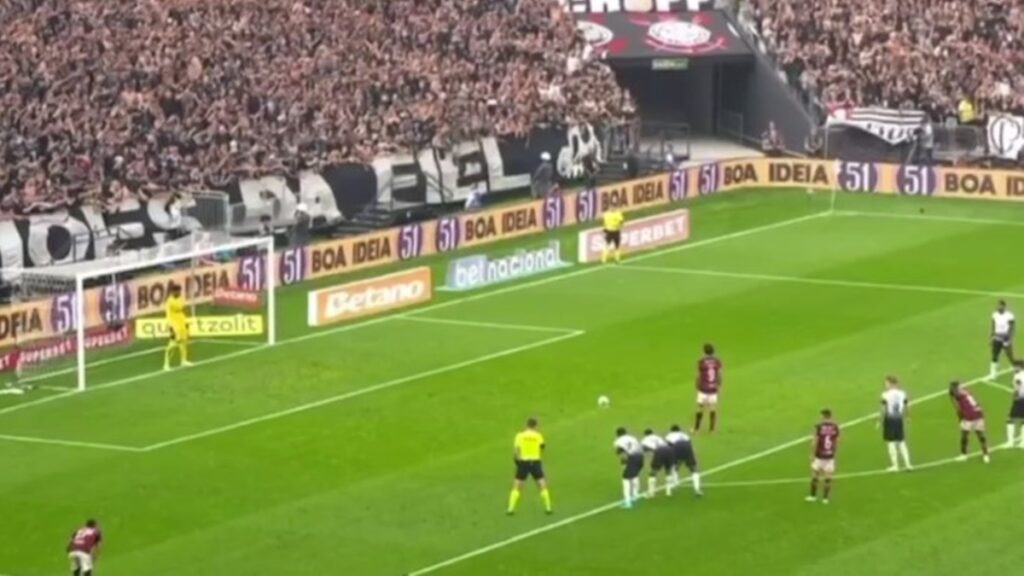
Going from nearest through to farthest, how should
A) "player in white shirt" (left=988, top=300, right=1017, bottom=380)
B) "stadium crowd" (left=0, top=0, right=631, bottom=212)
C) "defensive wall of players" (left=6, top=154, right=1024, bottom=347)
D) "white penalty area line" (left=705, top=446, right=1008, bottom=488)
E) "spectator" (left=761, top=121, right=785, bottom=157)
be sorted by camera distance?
"white penalty area line" (left=705, top=446, right=1008, bottom=488)
"player in white shirt" (left=988, top=300, right=1017, bottom=380)
"defensive wall of players" (left=6, top=154, right=1024, bottom=347)
"stadium crowd" (left=0, top=0, right=631, bottom=212)
"spectator" (left=761, top=121, right=785, bottom=157)

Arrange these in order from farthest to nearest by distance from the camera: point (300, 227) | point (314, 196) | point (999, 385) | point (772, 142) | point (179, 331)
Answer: point (772, 142) < point (314, 196) < point (300, 227) < point (179, 331) < point (999, 385)

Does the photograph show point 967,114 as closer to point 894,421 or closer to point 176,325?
point 176,325

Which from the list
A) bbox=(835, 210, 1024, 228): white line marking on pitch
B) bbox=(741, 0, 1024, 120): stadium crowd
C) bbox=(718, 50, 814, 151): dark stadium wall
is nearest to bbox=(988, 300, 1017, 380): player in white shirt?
bbox=(835, 210, 1024, 228): white line marking on pitch

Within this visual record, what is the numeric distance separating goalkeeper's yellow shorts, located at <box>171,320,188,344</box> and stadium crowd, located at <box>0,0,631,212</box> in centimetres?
955

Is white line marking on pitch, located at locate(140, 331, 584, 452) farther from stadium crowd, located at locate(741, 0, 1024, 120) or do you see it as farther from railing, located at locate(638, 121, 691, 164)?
stadium crowd, located at locate(741, 0, 1024, 120)

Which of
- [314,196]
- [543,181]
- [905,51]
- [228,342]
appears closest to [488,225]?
[314,196]

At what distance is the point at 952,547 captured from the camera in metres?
39.2

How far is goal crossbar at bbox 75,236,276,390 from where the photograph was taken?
172 feet

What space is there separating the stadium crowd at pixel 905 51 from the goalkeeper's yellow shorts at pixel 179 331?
37.4m

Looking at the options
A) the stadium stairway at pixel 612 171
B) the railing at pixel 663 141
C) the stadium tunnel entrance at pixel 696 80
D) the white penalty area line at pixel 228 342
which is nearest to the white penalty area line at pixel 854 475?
the white penalty area line at pixel 228 342

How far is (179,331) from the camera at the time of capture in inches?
2140

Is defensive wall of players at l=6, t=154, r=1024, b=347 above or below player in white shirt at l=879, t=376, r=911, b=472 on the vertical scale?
below

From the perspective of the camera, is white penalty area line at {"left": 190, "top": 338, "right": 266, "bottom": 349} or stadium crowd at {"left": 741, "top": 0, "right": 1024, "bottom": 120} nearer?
white penalty area line at {"left": 190, "top": 338, "right": 266, "bottom": 349}

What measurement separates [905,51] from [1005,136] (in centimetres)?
543
